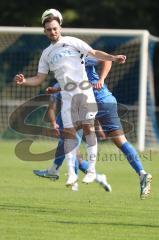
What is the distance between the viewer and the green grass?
285 inches

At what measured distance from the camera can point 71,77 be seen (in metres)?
8.93

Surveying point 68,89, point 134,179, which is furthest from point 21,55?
point 68,89

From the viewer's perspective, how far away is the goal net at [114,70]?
17750 mm

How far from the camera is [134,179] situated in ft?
42.5

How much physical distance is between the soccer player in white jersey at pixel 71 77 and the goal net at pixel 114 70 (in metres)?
8.17

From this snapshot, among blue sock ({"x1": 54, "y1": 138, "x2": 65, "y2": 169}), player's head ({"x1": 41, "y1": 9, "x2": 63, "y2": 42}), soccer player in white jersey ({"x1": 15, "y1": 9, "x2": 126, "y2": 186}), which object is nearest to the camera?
player's head ({"x1": 41, "y1": 9, "x2": 63, "y2": 42})

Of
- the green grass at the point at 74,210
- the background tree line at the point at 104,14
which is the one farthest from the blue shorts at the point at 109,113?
the background tree line at the point at 104,14

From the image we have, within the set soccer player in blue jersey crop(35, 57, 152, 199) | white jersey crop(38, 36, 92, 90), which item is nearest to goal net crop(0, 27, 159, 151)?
soccer player in blue jersey crop(35, 57, 152, 199)

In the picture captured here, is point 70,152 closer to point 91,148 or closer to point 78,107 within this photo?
point 91,148

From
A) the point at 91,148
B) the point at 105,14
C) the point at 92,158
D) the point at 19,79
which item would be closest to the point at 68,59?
the point at 19,79

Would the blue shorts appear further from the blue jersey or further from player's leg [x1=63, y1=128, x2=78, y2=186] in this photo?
player's leg [x1=63, y1=128, x2=78, y2=186]

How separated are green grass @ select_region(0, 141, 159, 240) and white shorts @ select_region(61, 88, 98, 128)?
1032 millimetres

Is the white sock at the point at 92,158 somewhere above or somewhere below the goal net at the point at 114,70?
below

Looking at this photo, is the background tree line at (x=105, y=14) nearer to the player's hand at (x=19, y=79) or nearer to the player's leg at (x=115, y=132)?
the player's leg at (x=115, y=132)
